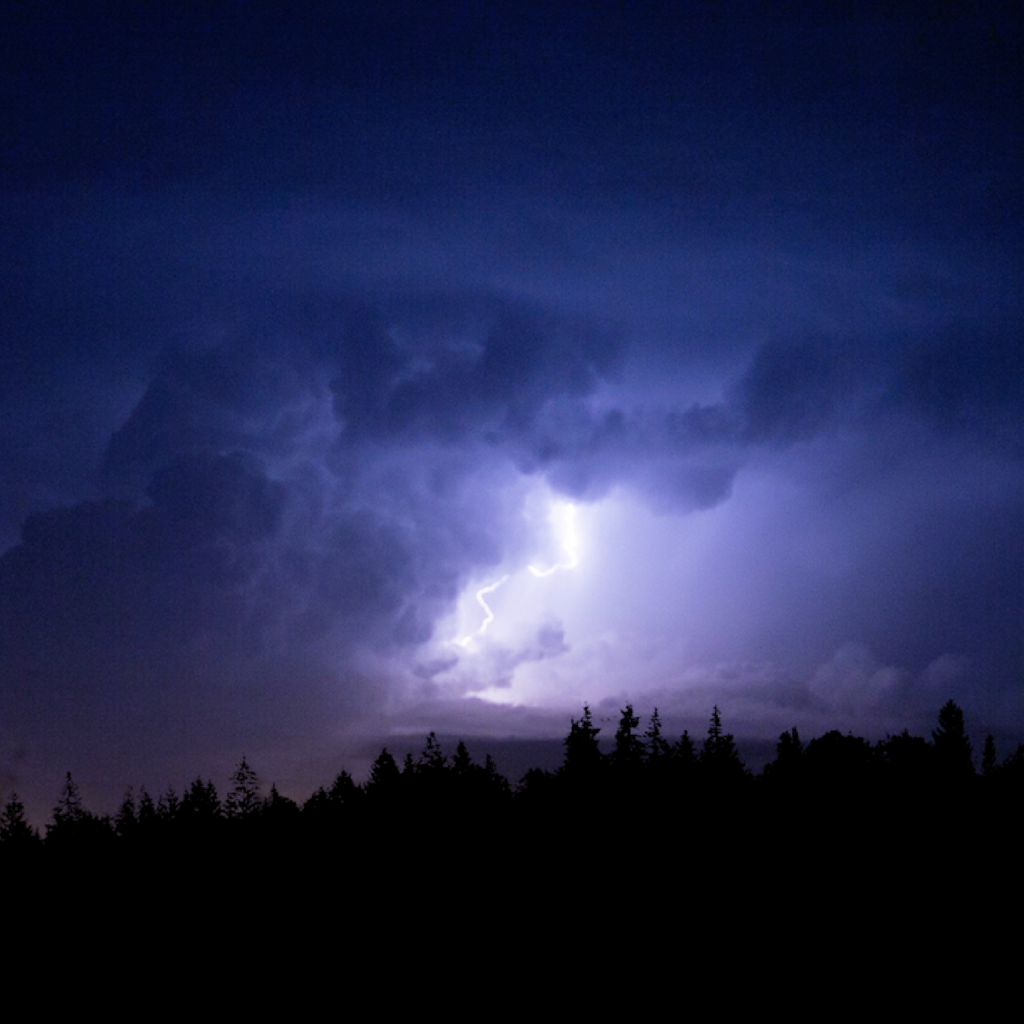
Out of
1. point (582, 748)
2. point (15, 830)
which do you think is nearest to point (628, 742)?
point (582, 748)

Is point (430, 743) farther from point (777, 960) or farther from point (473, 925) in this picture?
point (777, 960)

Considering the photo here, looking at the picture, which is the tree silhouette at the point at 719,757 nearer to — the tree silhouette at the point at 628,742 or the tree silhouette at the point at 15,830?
the tree silhouette at the point at 628,742

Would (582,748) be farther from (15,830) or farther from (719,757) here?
(15,830)

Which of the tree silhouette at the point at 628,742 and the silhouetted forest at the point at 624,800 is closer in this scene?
the silhouetted forest at the point at 624,800

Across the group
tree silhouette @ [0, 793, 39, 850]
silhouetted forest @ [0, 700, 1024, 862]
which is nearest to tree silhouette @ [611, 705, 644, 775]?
silhouetted forest @ [0, 700, 1024, 862]

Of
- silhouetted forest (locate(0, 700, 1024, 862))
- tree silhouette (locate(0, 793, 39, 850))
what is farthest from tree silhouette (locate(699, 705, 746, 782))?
tree silhouette (locate(0, 793, 39, 850))

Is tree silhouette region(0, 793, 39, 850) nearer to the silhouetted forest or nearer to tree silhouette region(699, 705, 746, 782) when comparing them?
the silhouetted forest

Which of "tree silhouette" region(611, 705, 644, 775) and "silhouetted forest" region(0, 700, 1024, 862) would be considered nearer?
"silhouetted forest" region(0, 700, 1024, 862)

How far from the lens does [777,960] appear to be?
37469 millimetres

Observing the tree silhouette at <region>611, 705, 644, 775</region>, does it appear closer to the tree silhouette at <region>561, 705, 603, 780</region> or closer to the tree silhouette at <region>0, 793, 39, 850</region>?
the tree silhouette at <region>561, 705, 603, 780</region>

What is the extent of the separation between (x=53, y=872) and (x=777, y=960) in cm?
5582

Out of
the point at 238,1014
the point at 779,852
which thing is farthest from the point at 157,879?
the point at 779,852

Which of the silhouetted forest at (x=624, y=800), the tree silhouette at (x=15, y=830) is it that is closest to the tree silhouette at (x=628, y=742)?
the silhouetted forest at (x=624, y=800)

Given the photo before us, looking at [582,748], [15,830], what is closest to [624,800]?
[582,748]
